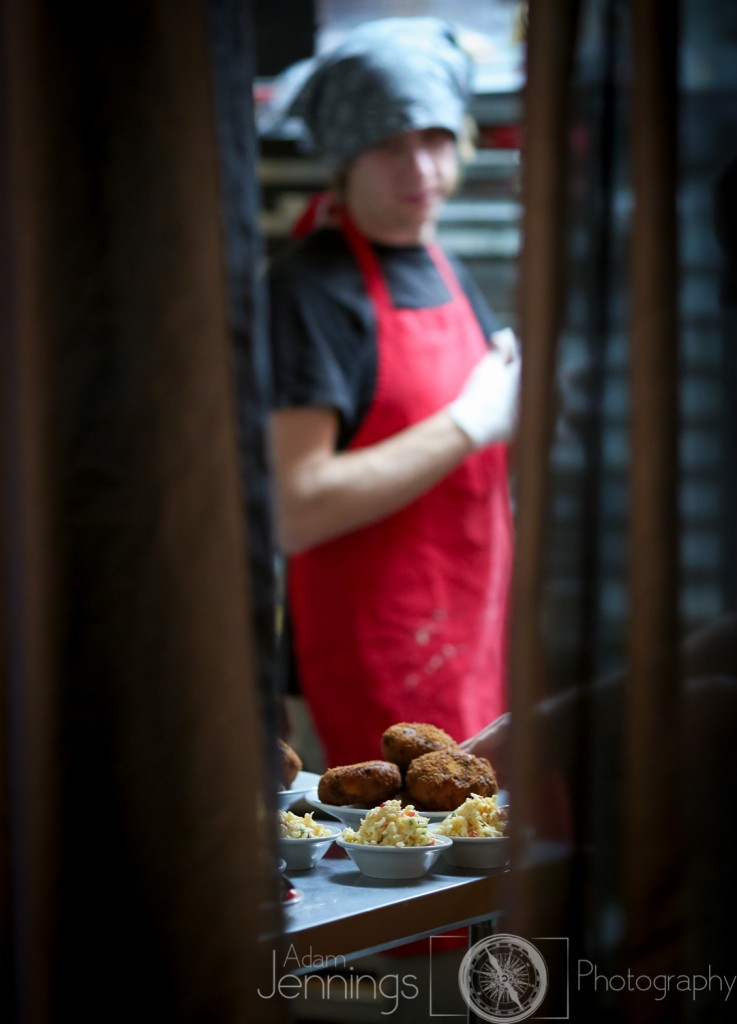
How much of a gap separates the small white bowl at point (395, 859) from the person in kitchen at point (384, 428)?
711 mm

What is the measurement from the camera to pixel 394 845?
111cm

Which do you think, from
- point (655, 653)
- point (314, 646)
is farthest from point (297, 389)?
point (655, 653)

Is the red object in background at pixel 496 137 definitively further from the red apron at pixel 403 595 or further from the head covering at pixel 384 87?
the red apron at pixel 403 595

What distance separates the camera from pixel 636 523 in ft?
2.77

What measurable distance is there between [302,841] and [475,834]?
0.57ft

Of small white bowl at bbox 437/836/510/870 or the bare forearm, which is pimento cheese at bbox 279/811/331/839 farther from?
the bare forearm

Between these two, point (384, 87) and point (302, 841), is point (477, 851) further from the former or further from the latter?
point (384, 87)

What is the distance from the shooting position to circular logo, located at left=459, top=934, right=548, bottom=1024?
0.84m

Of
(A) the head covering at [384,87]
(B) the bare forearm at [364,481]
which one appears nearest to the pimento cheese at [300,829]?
(B) the bare forearm at [364,481]

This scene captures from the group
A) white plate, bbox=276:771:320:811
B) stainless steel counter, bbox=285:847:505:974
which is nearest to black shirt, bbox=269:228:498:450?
white plate, bbox=276:771:320:811

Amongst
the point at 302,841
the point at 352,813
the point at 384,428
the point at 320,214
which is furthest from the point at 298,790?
the point at 320,214

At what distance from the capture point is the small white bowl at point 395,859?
111 cm

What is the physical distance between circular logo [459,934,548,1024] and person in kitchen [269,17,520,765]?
2.76 ft

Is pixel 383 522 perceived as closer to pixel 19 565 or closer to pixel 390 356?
pixel 390 356
